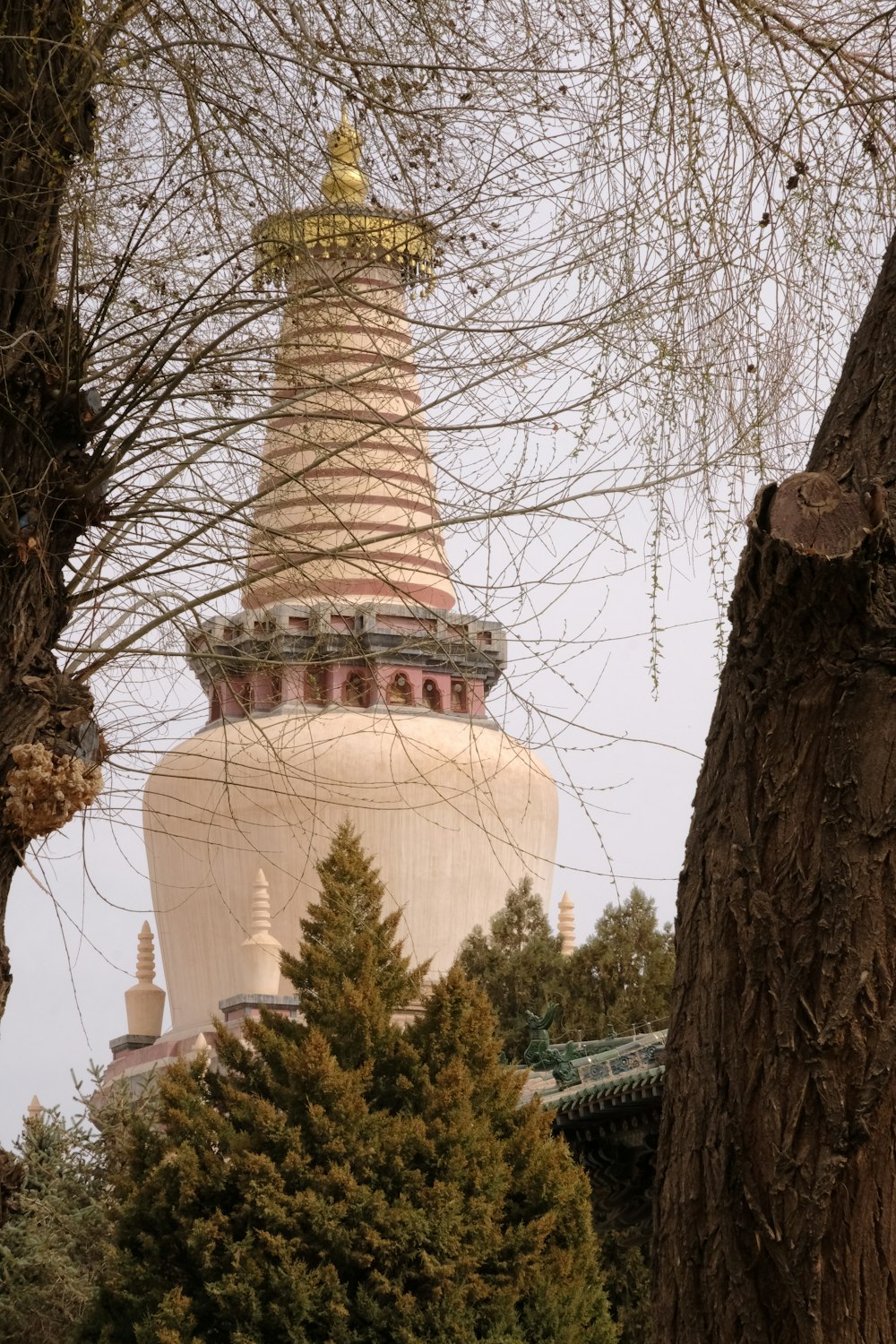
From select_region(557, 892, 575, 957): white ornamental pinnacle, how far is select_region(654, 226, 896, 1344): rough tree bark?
1921 cm

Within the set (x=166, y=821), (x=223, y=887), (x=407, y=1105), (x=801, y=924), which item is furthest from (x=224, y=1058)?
(x=801, y=924)

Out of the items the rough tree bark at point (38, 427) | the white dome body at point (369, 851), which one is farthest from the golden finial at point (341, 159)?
the white dome body at point (369, 851)

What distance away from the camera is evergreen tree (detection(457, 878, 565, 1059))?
2089 cm

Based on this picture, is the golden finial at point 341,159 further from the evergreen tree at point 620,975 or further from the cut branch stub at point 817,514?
the evergreen tree at point 620,975

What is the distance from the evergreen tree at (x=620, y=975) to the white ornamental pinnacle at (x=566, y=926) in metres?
0.37

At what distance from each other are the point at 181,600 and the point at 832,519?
314 cm

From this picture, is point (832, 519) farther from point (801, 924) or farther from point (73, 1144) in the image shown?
point (73, 1144)

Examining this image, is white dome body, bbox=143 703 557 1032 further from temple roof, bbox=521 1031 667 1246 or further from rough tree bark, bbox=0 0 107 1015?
rough tree bark, bbox=0 0 107 1015

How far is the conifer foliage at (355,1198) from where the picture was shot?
11844mm

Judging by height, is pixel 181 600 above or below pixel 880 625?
above

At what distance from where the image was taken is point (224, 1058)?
13.7 metres

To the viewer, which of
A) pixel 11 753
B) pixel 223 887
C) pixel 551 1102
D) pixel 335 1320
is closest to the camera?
pixel 11 753

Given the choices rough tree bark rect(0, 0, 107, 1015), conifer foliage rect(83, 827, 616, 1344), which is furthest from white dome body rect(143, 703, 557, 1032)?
rough tree bark rect(0, 0, 107, 1015)

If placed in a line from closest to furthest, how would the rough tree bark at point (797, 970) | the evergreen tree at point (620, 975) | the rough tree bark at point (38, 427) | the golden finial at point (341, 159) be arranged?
1. the rough tree bark at point (797, 970)
2. the rough tree bark at point (38, 427)
3. the golden finial at point (341, 159)
4. the evergreen tree at point (620, 975)
